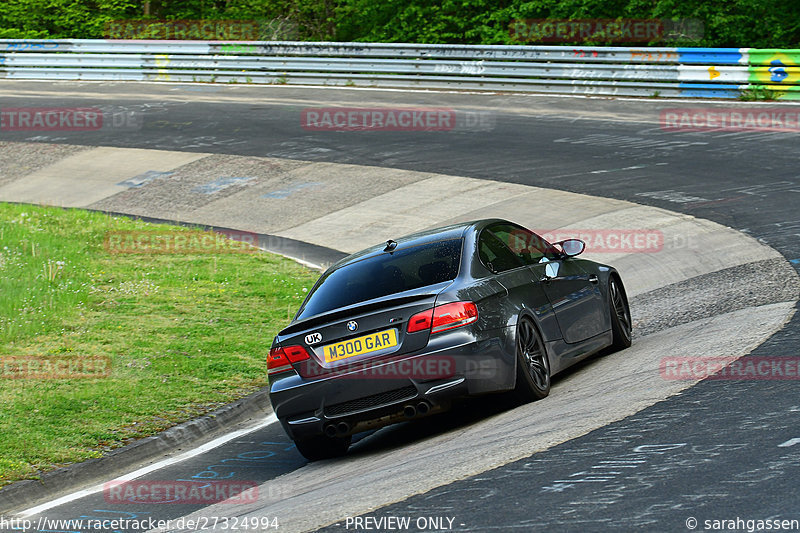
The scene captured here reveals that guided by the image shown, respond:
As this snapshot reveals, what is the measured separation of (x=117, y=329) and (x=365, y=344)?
5.05 metres

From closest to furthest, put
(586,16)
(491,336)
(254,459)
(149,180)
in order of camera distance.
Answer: (491,336), (254,459), (149,180), (586,16)

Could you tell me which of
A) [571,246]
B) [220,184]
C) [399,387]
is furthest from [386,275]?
[220,184]

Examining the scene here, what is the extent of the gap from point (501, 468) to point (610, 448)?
0.61 m

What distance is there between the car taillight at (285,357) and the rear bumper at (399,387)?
6.2 inches

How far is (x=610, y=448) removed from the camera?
19.4 feet

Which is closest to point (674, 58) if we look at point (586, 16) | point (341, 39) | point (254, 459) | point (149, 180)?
point (586, 16)

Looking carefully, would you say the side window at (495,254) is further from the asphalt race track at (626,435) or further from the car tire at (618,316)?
the car tire at (618,316)

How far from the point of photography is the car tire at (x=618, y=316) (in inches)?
360

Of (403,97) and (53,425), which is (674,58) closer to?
(403,97)

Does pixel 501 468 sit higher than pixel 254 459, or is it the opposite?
A: pixel 501 468
